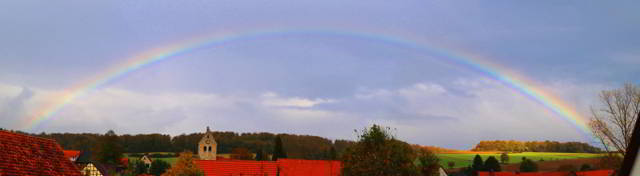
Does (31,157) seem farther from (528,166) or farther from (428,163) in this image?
(528,166)

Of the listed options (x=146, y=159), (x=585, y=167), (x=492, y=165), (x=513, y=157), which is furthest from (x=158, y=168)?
(x=513, y=157)

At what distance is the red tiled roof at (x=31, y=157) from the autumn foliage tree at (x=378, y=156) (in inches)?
695

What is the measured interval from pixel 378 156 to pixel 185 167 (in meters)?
13.7

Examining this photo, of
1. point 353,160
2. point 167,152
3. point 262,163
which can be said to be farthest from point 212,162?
point 167,152

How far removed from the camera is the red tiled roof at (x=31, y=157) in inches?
619

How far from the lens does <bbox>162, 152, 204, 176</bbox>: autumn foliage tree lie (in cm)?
3809

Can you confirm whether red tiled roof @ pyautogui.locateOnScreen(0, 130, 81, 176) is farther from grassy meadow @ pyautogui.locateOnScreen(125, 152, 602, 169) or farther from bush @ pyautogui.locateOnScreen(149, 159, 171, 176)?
grassy meadow @ pyautogui.locateOnScreen(125, 152, 602, 169)

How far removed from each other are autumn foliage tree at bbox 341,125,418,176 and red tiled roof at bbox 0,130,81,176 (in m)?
17.7

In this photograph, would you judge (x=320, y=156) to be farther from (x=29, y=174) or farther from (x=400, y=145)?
(x=29, y=174)

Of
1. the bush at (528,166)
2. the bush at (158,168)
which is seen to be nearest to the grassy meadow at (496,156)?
the bush at (158,168)

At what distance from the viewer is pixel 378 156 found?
32656mm

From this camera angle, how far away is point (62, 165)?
17.9 meters

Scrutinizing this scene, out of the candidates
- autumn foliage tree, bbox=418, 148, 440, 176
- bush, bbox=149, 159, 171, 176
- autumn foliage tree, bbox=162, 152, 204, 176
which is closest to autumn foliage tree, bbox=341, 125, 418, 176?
autumn foliage tree, bbox=418, 148, 440, 176

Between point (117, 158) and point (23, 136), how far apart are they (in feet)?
356
